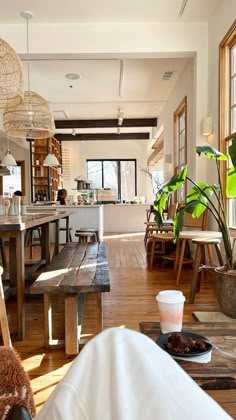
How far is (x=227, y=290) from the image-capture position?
7.75 feet

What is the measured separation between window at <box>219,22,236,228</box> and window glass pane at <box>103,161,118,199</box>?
8.58m

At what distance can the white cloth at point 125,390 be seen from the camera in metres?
0.43

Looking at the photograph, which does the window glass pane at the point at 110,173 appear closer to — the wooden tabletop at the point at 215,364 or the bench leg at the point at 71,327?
the bench leg at the point at 71,327

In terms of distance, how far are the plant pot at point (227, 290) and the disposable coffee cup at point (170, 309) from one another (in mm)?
1236

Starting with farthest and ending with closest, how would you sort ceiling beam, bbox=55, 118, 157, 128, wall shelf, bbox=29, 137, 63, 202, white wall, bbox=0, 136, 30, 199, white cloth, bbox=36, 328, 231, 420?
ceiling beam, bbox=55, 118, 157, 128 < wall shelf, bbox=29, 137, 63, 202 < white wall, bbox=0, 136, 30, 199 < white cloth, bbox=36, 328, 231, 420

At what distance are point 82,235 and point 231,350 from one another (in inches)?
133

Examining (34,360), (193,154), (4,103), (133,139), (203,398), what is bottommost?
(34,360)

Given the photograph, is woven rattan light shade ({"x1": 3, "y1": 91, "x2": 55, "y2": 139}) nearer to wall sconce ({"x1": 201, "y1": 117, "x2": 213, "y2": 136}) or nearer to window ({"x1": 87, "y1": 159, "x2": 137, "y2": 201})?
wall sconce ({"x1": 201, "y1": 117, "x2": 213, "y2": 136})

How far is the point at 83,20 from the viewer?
428cm

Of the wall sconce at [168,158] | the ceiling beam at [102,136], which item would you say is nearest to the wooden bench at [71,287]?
the wall sconce at [168,158]

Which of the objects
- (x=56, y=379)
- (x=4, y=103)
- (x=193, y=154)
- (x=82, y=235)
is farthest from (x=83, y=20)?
Result: (x=56, y=379)

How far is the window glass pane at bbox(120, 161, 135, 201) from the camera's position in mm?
12328

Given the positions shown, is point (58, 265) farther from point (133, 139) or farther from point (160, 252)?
point (133, 139)

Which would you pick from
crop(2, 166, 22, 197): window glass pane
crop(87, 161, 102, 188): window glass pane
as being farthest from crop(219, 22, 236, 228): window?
crop(87, 161, 102, 188): window glass pane
